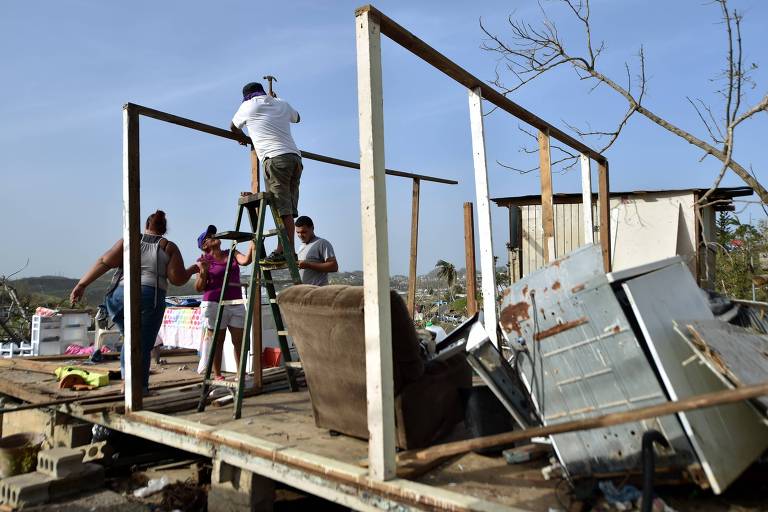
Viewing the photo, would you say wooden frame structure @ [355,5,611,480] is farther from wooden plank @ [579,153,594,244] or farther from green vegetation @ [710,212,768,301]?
green vegetation @ [710,212,768,301]

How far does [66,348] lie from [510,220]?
8382 mm

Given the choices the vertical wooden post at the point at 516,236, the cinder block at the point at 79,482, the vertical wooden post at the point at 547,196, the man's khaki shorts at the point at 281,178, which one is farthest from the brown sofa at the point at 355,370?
the vertical wooden post at the point at 516,236

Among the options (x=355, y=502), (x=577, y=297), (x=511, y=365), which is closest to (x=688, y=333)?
(x=577, y=297)

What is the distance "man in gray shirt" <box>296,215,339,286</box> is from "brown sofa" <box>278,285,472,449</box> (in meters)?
1.41

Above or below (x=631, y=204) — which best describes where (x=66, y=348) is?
below

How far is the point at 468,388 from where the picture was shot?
3.44m

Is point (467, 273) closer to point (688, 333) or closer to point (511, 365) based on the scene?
point (511, 365)

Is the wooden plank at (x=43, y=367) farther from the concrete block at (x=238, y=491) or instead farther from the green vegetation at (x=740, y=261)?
the green vegetation at (x=740, y=261)

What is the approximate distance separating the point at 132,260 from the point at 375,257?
2586 millimetres

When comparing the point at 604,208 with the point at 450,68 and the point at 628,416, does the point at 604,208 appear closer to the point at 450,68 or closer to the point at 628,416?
the point at 450,68

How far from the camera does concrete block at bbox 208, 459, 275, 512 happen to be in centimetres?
344

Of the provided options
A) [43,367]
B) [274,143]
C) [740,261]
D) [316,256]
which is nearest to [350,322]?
[274,143]

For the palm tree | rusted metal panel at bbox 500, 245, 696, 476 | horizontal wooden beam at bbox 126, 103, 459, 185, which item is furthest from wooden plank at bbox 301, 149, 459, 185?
the palm tree

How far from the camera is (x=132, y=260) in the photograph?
438cm
